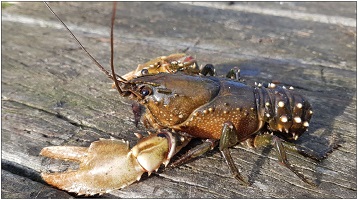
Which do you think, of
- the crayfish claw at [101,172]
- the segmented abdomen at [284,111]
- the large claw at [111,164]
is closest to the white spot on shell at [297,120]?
the segmented abdomen at [284,111]

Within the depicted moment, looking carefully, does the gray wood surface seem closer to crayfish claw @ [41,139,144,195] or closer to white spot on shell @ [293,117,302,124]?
crayfish claw @ [41,139,144,195]

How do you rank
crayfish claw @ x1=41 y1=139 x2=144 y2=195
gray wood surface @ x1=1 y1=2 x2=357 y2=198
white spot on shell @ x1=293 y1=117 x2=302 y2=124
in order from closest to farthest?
crayfish claw @ x1=41 y1=139 x2=144 y2=195, gray wood surface @ x1=1 y1=2 x2=357 y2=198, white spot on shell @ x1=293 y1=117 x2=302 y2=124

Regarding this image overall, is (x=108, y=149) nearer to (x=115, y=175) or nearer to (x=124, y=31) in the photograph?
(x=115, y=175)

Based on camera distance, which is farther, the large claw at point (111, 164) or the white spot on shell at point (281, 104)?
the white spot on shell at point (281, 104)

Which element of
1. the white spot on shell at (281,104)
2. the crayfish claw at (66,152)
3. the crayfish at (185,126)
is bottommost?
the crayfish claw at (66,152)

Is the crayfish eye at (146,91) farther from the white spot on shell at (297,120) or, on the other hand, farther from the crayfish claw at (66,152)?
the white spot on shell at (297,120)

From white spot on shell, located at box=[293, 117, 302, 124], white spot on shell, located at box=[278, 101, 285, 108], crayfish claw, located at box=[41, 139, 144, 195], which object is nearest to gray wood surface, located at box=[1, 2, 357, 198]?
crayfish claw, located at box=[41, 139, 144, 195]

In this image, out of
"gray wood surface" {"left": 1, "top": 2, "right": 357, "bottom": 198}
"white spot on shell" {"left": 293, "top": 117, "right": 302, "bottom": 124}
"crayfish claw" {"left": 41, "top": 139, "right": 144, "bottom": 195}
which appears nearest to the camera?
"crayfish claw" {"left": 41, "top": 139, "right": 144, "bottom": 195}

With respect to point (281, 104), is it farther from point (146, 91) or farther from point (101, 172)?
point (101, 172)
